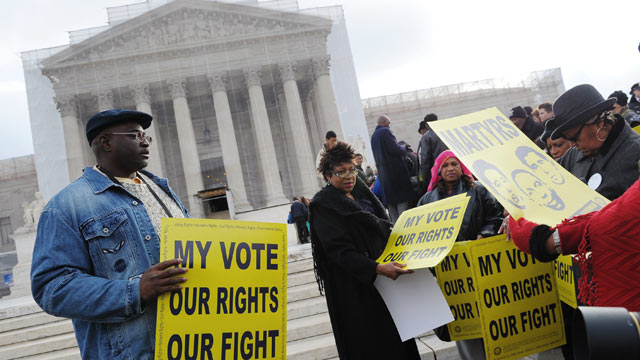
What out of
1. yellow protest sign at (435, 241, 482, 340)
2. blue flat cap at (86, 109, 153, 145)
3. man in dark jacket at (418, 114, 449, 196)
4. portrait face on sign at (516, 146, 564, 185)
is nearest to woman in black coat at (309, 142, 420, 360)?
yellow protest sign at (435, 241, 482, 340)

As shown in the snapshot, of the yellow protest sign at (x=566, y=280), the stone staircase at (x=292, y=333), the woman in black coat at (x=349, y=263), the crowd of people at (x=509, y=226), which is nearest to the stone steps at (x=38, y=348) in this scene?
the stone staircase at (x=292, y=333)

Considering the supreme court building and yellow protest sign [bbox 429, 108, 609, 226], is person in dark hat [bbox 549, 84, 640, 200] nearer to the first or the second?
yellow protest sign [bbox 429, 108, 609, 226]

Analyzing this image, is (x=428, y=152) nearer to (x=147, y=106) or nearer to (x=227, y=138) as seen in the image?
(x=227, y=138)

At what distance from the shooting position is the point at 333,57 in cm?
2817

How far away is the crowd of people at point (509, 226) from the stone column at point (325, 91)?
2437 centimetres

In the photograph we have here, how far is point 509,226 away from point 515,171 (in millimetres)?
308

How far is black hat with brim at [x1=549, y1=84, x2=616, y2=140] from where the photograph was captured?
241 centimetres

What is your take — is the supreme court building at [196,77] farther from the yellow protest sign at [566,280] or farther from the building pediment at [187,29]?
the yellow protest sign at [566,280]

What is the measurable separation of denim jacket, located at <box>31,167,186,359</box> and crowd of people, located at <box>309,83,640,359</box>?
1374 mm

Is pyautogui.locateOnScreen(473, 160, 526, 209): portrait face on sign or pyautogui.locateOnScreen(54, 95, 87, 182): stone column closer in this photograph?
pyautogui.locateOnScreen(473, 160, 526, 209): portrait face on sign

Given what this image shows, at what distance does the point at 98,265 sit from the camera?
1980 mm

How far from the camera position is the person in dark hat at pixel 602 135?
2.41 m

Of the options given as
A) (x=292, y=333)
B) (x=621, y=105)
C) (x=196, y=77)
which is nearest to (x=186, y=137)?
(x=196, y=77)

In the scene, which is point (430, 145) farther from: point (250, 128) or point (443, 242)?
point (250, 128)
